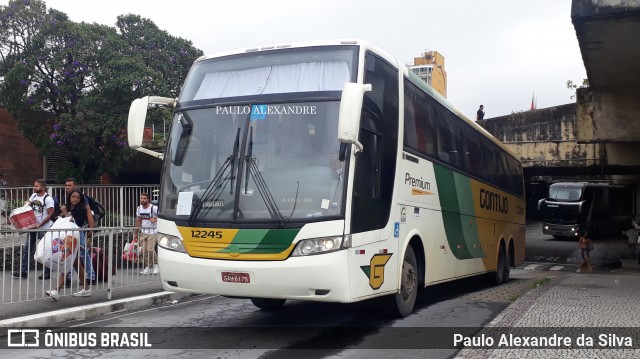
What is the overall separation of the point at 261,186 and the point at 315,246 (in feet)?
3.05

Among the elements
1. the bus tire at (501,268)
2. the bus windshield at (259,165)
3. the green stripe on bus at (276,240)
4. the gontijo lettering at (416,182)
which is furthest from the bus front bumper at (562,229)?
the green stripe on bus at (276,240)

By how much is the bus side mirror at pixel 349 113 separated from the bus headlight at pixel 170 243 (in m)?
2.34

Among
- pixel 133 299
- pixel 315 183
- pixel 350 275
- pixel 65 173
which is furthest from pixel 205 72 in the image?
pixel 65 173

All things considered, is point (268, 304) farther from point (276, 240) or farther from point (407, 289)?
point (276, 240)

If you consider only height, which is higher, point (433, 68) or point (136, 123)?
point (433, 68)

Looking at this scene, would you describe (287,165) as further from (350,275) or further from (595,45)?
(595,45)

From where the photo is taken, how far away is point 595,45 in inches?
484

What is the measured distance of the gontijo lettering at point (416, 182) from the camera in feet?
28.9

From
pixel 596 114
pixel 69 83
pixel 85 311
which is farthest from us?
pixel 69 83

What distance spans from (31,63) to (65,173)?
5.30m

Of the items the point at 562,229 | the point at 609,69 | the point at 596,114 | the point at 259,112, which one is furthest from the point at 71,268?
the point at 562,229

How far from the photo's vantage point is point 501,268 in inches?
614

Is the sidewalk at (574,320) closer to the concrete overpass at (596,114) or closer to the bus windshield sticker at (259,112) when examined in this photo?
the bus windshield sticker at (259,112)

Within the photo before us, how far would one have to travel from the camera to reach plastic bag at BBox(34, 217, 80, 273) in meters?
9.23
